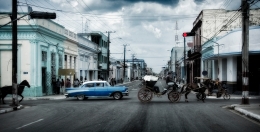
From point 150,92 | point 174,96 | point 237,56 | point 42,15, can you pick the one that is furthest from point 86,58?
point 42,15

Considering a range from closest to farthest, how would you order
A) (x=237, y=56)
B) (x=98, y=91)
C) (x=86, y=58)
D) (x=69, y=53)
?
1. (x=98, y=91)
2. (x=237, y=56)
3. (x=69, y=53)
4. (x=86, y=58)

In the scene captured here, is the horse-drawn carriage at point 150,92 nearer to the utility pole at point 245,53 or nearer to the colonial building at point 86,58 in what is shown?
the utility pole at point 245,53

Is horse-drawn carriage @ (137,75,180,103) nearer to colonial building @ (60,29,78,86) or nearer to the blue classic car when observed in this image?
the blue classic car

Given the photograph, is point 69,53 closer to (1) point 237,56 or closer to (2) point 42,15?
(1) point 237,56

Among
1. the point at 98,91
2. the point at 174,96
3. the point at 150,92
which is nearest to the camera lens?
the point at 150,92

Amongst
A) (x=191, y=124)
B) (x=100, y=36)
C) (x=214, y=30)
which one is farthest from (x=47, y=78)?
(x=100, y=36)

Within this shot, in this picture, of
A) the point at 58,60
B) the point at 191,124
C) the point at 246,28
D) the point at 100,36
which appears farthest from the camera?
the point at 100,36

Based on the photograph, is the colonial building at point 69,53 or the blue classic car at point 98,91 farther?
the colonial building at point 69,53

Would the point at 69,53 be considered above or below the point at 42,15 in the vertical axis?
below

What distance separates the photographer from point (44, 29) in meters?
28.9

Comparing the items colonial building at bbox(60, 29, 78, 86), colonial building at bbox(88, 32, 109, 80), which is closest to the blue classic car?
colonial building at bbox(60, 29, 78, 86)

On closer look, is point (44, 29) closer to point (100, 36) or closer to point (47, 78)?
point (47, 78)

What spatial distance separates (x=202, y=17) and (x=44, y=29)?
24664mm

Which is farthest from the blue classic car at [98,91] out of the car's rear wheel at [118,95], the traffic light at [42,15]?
the traffic light at [42,15]
